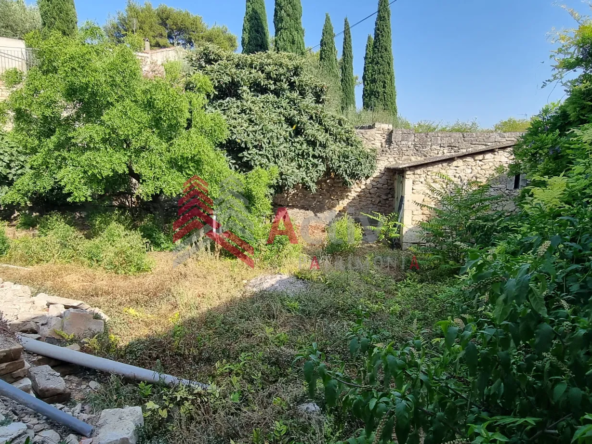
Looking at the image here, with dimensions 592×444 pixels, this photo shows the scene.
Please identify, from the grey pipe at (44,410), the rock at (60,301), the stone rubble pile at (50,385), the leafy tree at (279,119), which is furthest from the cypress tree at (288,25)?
the grey pipe at (44,410)

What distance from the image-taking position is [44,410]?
105 inches

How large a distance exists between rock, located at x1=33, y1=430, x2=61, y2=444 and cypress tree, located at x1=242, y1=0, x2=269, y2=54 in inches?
579

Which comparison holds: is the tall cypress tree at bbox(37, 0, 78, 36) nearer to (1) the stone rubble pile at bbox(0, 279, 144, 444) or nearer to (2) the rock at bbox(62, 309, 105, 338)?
(1) the stone rubble pile at bbox(0, 279, 144, 444)

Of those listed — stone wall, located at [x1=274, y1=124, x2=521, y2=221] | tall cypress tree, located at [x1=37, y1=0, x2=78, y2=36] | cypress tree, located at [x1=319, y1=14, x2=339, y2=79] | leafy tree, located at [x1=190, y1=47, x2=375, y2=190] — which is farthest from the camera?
cypress tree, located at [x1=319, y1=14, x2=339, y2=79]

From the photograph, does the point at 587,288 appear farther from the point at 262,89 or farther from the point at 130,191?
the point at 262,89

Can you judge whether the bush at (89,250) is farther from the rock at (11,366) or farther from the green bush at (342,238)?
the rock at (11,366)

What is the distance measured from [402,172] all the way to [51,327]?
8443mm

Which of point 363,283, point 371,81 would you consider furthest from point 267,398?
point 371,81

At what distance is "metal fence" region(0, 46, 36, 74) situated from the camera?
14.1m

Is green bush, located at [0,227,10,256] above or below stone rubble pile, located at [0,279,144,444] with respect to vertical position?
above

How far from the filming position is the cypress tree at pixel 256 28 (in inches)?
581

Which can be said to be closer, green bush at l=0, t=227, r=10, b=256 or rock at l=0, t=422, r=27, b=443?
rock at l=0, t=422, r=27, b=443

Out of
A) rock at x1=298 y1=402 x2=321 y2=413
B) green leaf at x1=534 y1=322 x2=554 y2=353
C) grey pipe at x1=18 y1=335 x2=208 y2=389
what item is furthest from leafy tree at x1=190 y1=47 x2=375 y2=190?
green leaf at x1=534 y1=322 x2=554 y2=353

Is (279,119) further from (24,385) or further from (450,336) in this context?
(450,336)
